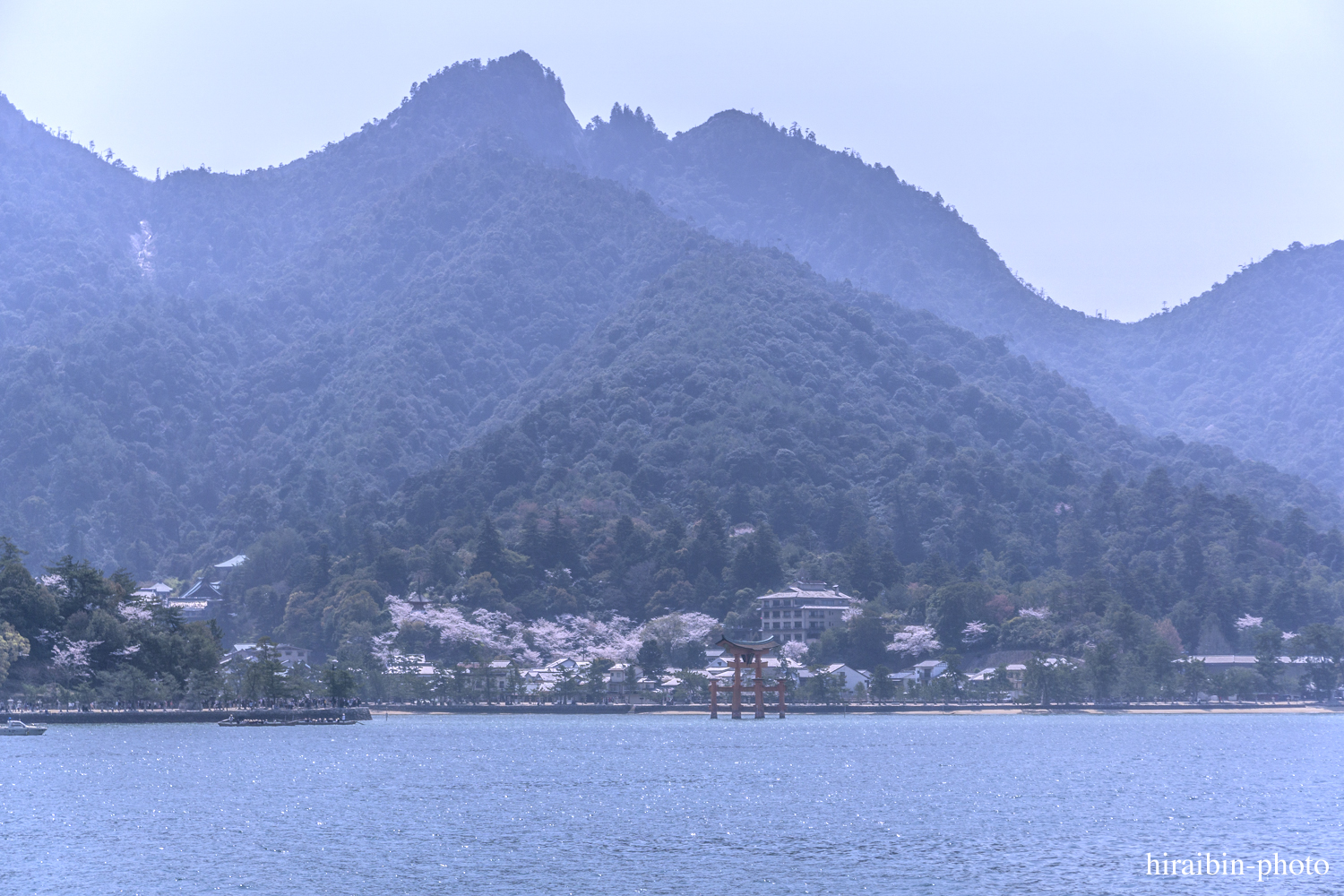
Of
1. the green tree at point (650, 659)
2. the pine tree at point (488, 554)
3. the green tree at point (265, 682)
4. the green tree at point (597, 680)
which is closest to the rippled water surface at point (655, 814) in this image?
the green tree at point (265, 682)

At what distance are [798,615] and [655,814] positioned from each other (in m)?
99.1

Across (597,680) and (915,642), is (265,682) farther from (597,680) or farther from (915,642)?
(915,642)

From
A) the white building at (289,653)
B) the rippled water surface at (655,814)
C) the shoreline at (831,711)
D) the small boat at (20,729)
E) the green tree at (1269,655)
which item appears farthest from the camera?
the white building at (289,653)

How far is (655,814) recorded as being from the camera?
5319 cm

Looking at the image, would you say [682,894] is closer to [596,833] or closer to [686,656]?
[596,833]

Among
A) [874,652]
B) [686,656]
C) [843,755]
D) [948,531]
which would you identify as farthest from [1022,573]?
[843,755]

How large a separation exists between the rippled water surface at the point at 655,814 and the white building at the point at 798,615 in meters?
57.3

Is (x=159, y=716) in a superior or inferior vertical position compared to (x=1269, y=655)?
inferior

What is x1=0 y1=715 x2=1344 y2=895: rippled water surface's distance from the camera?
39.9 metres

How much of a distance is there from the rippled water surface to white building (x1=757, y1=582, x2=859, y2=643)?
188 feet

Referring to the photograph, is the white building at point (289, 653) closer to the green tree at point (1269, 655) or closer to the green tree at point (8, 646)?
the green tree at point (8, 646)

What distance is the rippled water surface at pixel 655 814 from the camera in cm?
3991

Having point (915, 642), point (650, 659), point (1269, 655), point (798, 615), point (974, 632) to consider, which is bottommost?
point (650, 659)

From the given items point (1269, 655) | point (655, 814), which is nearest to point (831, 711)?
point (1269, 655)
